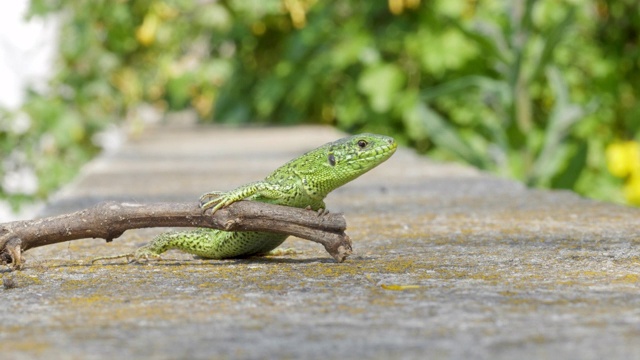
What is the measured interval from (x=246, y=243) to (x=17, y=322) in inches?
33.1

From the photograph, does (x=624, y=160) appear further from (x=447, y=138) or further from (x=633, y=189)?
(x=447, y=138)

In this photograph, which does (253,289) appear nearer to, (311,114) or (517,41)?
(517,41)

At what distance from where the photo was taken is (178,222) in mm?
2607

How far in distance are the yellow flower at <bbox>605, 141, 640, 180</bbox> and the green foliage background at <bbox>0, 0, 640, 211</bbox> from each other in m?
0.10

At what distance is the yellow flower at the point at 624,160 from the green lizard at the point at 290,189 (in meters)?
4.79

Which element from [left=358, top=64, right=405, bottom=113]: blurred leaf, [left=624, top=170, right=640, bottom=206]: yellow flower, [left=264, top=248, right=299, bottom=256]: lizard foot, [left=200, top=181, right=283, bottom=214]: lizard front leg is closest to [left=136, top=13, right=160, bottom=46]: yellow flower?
[left=358, top=64, right=405, bottom=113]: blurred leaf

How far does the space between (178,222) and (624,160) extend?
5425mm

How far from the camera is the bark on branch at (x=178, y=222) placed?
257 centimetres

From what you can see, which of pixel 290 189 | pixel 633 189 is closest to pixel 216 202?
pixel 290 189

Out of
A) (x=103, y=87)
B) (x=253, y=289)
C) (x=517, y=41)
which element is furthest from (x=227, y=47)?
(x=253, y=289)

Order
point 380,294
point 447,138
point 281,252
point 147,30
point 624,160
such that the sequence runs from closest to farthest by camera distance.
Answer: point 380,294 → point 281,252 → point 447,138 → point 624,160 → point 147,30

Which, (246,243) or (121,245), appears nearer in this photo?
(246,243)

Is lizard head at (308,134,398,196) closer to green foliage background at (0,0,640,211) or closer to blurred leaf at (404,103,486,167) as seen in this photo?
green foliage background at (0,0,640,211)

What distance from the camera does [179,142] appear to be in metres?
8.22
